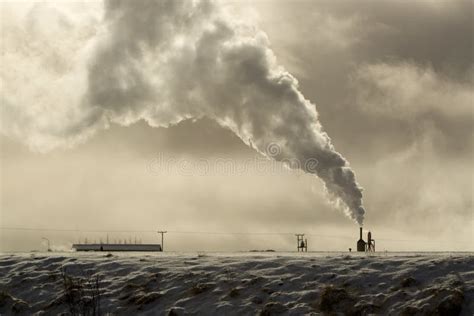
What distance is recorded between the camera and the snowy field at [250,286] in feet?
116

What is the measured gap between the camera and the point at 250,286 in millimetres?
39500

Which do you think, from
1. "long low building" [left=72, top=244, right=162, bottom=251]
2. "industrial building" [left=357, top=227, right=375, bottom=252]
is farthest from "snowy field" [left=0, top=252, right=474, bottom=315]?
"long low building" [left=72, top=244, right=162, bottom=251]

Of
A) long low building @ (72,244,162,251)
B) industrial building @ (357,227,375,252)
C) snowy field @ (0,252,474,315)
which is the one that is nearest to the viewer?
snowy field @ (0,252,474,315)

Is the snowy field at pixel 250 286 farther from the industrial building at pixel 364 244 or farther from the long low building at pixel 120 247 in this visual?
the long low building at pixel 120 247

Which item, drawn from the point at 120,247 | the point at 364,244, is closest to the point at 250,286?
the point at 364,244

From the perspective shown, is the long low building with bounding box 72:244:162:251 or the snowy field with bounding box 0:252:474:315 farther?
the long low building with bounding box 72:244:162:251

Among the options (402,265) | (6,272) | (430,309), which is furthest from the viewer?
(6,272)

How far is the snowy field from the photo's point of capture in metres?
35.3

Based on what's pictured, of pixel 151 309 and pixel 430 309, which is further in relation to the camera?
pixel 151 309

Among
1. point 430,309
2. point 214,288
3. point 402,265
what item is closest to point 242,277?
point 214,288

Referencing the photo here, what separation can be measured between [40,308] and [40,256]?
1171 centimetres

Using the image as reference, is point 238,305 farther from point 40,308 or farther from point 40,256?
point 40,256

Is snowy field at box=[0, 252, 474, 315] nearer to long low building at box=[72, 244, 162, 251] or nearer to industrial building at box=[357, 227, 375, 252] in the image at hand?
industrial building at box=[357, 227, 375, 252]

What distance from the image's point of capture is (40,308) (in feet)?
133
